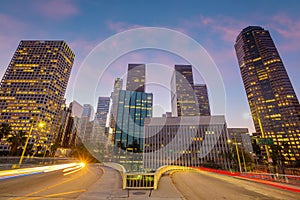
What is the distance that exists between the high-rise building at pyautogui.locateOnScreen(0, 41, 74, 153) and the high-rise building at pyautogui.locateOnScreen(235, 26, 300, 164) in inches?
7303

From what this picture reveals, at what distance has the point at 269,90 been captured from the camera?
142125 mm

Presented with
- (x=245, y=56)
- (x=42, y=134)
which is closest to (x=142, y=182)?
(x=42, y=134)

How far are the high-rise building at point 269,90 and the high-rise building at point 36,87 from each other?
185502 mm

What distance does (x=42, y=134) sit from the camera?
443ft

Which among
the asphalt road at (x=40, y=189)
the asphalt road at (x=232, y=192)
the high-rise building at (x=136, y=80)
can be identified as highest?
the high-rise building at (x=136, y=80)

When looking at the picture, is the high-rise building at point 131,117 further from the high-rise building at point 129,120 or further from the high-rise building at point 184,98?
the high-rise building at point 184,98

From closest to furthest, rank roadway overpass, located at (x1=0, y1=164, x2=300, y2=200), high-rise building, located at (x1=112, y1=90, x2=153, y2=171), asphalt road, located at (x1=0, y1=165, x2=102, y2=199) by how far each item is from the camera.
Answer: asphalt road, located at (x1=0, y1=165, x2=102, y2=199) < roadway overpass, located at (x1=0, y1=164, x2=300, y2=200) < high-rise building, located at (x1=112, y1=90, x2=153, y2=171)

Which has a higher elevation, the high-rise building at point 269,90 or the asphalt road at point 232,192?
the high-rise building at point 269,90

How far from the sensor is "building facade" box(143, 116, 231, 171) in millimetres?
83188

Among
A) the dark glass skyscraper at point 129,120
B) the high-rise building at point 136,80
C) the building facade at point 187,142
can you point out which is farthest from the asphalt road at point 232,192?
the high-rise building at point 136,80

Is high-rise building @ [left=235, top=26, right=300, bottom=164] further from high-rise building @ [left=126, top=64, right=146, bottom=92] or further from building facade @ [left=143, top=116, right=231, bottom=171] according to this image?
high-rise building @ [left=126, top=64, right=146, bottom=92]

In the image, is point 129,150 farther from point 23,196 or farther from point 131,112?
point 23,196

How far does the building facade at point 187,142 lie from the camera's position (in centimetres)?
8319

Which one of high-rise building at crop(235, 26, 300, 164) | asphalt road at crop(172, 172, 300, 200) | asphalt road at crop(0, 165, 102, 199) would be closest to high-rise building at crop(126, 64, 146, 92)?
high-rise building at crop(235, 26, 300, 164)
